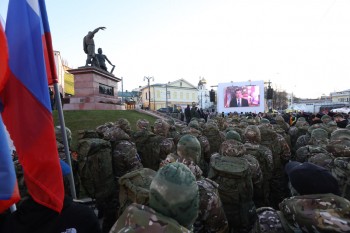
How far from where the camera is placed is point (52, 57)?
2.74 meters

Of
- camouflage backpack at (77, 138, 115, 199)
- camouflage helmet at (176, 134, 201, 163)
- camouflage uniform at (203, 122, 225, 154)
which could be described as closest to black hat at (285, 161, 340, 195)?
camouflage helmet at (176, 134, 201, 163)

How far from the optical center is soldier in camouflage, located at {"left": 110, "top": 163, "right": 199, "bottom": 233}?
1485mm

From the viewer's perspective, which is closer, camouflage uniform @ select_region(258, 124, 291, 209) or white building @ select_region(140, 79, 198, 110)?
camouflage uniform @ select_region(258, 124, 291, 209)

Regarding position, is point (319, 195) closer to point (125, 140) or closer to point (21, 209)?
point (21, 209)

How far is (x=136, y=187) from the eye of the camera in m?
2.57

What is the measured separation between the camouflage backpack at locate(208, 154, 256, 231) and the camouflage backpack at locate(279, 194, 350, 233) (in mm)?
1431

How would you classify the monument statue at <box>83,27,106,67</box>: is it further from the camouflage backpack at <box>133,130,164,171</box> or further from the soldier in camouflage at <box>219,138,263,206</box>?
the soldier in camouflage at <box>219,138,263,206</box>

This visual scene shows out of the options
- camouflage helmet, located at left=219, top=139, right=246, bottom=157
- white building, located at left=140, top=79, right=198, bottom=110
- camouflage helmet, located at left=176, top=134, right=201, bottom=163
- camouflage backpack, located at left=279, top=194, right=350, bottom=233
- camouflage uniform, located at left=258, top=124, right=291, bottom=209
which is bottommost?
camouflage uniform, located at left=258, top=124, right=291, bottom=209

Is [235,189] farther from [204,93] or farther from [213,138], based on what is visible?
[204,93]

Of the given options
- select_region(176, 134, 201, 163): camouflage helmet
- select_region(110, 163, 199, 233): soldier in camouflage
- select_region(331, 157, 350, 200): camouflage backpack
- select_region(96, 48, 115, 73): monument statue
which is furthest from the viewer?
select_region(96, 48, 115, 73): monument statue

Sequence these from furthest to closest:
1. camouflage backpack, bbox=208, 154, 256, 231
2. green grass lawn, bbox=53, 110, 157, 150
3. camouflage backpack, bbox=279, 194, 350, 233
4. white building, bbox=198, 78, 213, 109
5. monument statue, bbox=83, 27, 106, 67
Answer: white building, bbox=198, 78, 213, 109
monument statue, bbox=83, 27, 106, 67
green grass lawn, bbox=53, 110, 157, 150
camouflage backpack, bbox=208, 154, 256, 231
camouflage backpack, bbox=279, 194, 350, 233

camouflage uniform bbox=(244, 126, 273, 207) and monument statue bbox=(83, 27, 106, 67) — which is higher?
monument statue bbox=(83, 27, 106, 67)

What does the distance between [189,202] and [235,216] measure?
2190 millimetres

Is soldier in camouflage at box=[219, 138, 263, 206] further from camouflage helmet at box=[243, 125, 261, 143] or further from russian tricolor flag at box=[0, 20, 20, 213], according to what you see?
russian tricolor flag at box=[0, 20, 20, 213]
